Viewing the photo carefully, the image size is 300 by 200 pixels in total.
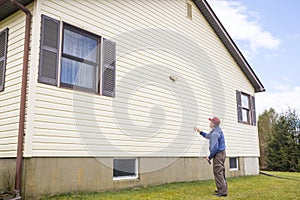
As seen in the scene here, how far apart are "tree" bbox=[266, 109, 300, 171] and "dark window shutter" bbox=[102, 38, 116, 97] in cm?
1623

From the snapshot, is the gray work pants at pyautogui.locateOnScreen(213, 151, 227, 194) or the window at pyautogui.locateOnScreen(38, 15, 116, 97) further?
the gray work pants at pyautogui.locateOnScreen(213, 151, 227, 194)

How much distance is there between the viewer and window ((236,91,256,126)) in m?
12.7

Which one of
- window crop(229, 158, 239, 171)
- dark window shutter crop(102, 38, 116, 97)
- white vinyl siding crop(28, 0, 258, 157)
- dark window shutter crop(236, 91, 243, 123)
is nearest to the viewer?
white vinyl siding crop(28, 0, 258, 157)

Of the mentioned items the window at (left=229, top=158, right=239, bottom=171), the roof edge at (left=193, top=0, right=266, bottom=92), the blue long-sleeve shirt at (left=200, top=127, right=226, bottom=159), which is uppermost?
the roof edge at (left=193, top=0, right=266, bottom=92)

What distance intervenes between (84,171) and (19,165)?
133cm

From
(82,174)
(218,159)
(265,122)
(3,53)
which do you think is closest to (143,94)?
(218,159)

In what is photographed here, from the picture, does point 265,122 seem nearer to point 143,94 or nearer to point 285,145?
point 285,145

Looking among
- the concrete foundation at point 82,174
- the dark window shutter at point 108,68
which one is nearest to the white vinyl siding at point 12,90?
the concrete foundation at point 82,174

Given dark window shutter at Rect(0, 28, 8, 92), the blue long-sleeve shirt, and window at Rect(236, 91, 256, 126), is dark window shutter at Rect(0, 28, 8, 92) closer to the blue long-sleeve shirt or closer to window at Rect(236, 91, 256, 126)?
the blue long-sleeve shirt

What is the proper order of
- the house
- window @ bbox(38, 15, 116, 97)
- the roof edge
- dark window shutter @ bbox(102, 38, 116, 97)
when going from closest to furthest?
1. the house
2. window @ bbox(38, 15, 116, 97)
3. dark window shutter @ bbox(102, 38, 116, 97)
4. the roof edge

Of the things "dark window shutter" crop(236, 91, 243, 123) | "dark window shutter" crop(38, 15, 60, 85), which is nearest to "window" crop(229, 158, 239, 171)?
"dark window shutter" crop(236, 91, 243, 123)

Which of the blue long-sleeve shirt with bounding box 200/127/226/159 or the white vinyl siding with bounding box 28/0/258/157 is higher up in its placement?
the white vinyl siding with bounding box 28/0/258/157

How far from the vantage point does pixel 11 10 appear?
20.6 feet

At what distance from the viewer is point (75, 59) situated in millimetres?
6484
